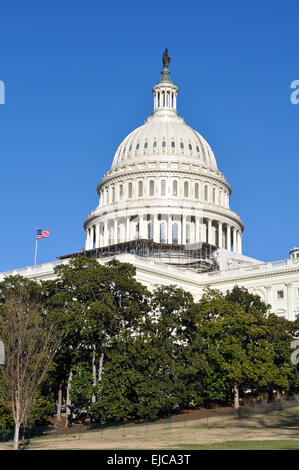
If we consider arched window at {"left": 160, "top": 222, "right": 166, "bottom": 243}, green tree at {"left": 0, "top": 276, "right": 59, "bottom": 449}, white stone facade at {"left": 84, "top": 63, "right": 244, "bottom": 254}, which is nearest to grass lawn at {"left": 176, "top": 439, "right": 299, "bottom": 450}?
green tree at {"left": 0, "top": 276, "right": 59, "bottom": 449}

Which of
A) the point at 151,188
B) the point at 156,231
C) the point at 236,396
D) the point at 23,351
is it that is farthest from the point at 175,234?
the point at 23,351

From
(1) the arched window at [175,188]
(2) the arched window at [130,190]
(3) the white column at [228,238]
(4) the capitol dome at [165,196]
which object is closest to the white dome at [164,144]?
(4) the capitol dome at [165,196]

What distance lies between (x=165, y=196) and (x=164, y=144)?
572 inches

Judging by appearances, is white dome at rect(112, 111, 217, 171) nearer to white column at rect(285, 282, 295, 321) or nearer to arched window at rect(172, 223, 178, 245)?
arched window at rect(172, 223, 178, 245)

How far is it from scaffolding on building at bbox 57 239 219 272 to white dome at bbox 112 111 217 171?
23429 millimetres

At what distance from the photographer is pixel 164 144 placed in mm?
156250

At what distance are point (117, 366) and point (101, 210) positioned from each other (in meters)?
82.2

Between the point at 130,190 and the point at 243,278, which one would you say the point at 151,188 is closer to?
the point at 130,190

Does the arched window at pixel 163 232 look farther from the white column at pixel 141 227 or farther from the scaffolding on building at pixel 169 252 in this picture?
the scaffolding on building at pixel 169 252

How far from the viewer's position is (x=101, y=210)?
150 metres

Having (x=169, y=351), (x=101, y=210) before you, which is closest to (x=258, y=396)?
(x=169, y=351)

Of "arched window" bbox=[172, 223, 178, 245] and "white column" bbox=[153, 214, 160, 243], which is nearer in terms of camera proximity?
"white column" bbox=[153, 214, 160, 243]

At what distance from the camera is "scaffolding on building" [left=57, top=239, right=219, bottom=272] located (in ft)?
437

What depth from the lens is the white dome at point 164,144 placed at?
154500 millimetres
